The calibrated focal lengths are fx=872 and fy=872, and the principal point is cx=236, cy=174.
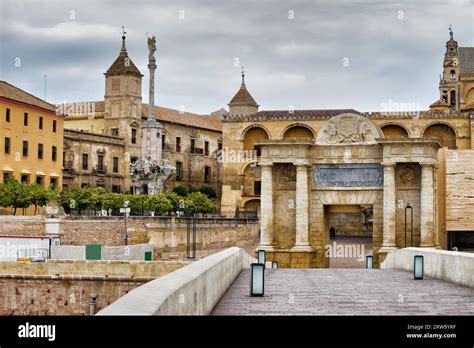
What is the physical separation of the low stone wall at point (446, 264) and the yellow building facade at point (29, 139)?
43.7 meters

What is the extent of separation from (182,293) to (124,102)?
74778 millimetres

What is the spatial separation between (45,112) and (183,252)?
16.6m

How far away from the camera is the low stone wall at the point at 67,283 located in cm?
3703

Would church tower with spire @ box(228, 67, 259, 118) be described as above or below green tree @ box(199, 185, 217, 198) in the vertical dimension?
above

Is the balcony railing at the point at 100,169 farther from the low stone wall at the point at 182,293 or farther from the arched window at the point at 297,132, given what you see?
the low stone wall at the point at 182,293

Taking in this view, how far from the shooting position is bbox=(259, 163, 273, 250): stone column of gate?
3356 centimetres

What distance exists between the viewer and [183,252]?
198 ft

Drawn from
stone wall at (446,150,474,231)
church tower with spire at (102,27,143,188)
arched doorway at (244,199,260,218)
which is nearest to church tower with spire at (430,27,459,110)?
arched doorway at (244,199,260,218)

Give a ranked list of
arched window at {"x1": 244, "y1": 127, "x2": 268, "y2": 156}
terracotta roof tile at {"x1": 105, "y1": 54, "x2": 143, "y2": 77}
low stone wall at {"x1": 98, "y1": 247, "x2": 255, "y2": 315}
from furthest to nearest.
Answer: terracotta roof tile at {"x1": 105, "y1": 54, "x2": 143, "y2": 77} < arched window at {"x1": 244, "y1": 127, "x2": 268, "y2": 156} < low stone wall at {"x1": 98, "y1": 247, "x2": 255, "y2": 315}

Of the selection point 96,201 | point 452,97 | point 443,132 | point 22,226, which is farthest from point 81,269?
point 452,97

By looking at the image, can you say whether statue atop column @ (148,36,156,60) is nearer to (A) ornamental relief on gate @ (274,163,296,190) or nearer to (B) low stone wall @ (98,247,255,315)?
(A) ornamental relief on gate @ (274,163,296,190)

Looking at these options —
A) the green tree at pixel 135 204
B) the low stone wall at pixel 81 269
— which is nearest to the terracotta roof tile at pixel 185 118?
the green tree at pixel 135 204
